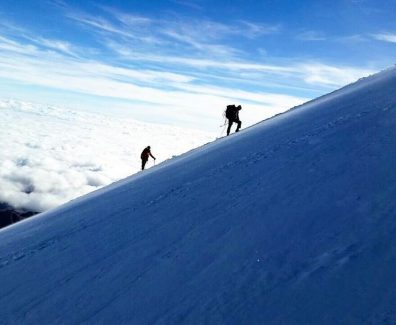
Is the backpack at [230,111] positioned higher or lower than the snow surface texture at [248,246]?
higher

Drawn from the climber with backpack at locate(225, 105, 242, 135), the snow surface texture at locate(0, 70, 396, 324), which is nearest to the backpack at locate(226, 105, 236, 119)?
the climber with backpack at locate(225, 105, 242, 135)

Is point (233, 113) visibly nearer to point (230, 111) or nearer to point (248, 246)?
point (230, 111)

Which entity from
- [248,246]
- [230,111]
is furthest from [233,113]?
[248,246]

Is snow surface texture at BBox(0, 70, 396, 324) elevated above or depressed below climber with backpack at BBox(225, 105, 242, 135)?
below

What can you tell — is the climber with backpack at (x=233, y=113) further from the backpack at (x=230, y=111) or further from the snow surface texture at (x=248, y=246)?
the snow surface texture at (x=248, y=246)

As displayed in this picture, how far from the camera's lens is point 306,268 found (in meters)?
3.83

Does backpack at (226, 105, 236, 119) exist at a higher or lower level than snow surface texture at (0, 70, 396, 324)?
higher

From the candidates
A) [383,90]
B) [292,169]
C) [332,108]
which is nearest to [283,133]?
Answer: [332,108]

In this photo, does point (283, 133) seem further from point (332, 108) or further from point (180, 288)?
point (180, 288)

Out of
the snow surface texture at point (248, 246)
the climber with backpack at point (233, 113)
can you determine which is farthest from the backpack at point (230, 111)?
→ the snow surface texture at point (248, 246)

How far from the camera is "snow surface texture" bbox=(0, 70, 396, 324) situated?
3.50 m

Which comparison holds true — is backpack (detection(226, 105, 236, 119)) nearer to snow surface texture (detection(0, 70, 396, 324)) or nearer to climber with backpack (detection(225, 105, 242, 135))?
climber with backpack (detection(225, 105, 242, 135))

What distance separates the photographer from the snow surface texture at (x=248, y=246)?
350 centimetres

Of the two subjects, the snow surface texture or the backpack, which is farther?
the backpack
